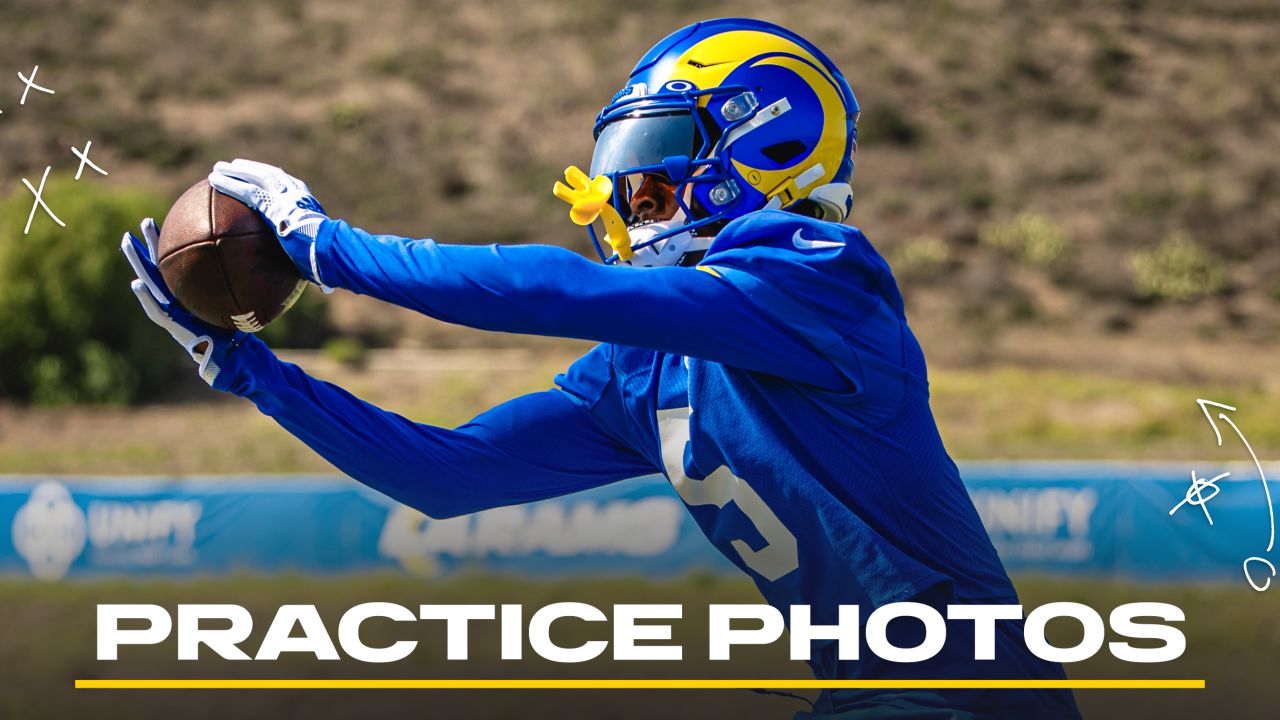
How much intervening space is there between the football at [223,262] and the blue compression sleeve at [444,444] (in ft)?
0.45

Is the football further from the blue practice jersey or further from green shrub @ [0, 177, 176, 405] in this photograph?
green shrub @ [0, 177, 176, 405]

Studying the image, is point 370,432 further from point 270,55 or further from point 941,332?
point 270,55

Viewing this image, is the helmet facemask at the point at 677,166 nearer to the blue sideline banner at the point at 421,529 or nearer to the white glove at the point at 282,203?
the white glove at the point at 282,203

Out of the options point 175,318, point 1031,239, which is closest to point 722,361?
point 175,318

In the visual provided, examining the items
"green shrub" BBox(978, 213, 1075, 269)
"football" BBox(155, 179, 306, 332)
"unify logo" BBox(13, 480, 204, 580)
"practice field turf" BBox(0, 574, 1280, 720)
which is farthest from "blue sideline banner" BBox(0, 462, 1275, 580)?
"green shrub" BBox(978, 213, 1075, 269)

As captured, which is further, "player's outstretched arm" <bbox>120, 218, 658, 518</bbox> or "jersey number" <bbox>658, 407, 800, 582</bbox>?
"player's outstretched arm" <bbox>120, 218, 658, 518</bbox>

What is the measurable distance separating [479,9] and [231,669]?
29.3 metres

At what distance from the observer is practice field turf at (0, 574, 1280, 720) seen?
793 cm

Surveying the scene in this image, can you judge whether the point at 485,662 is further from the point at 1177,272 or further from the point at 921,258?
the point at 1177,272

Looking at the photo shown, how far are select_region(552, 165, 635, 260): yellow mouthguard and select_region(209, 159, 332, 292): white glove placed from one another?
0.50 metres

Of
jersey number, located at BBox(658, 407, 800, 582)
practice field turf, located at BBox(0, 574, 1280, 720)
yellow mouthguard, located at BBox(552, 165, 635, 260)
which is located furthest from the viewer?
practice field turf, located at BBox(0, 574, 1280, 720)

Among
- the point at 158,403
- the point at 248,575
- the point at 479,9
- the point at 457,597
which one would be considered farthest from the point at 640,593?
the point at 479,9

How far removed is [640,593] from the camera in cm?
979

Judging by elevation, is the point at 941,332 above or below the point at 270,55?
below
